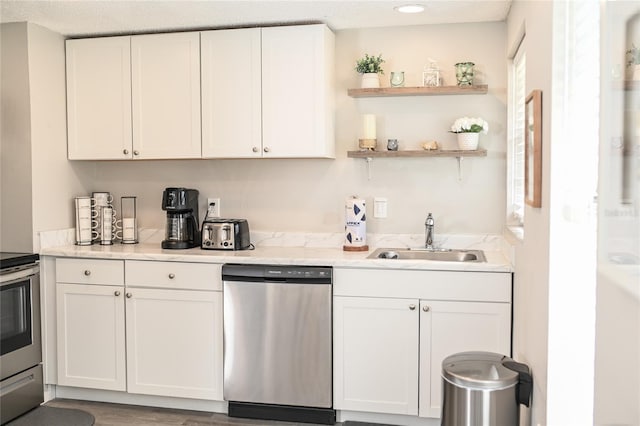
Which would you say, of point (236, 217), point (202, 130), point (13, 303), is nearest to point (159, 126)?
point (202, 130)

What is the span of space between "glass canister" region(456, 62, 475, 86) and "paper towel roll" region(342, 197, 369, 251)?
900 mm

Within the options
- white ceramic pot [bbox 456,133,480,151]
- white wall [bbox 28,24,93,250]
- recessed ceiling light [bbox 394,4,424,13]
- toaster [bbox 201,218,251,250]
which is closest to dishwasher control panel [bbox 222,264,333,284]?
toaster [bbox 201,218,251,250]

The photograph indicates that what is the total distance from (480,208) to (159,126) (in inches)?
78.6

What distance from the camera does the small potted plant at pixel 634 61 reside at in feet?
3.96

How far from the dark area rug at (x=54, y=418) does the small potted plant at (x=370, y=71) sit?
8.05ft

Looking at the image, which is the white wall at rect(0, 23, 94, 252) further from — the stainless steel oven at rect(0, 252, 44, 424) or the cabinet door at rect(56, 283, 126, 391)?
the cabinet door at rect(56, 283, 126, 391)

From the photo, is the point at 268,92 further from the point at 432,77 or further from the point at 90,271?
the point at 90,271

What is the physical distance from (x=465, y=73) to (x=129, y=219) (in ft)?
7.53

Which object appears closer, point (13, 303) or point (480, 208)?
point (13, 303)

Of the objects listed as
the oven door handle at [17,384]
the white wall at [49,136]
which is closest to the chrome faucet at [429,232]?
the white wall at [49,136]

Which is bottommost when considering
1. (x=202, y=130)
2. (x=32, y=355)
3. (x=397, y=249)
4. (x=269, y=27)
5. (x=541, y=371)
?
(x=32, y=355)

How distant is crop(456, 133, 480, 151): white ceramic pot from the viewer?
11.9 ft

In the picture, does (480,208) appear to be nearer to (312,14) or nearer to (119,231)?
(312,14)

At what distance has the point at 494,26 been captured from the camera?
12.2 feet
